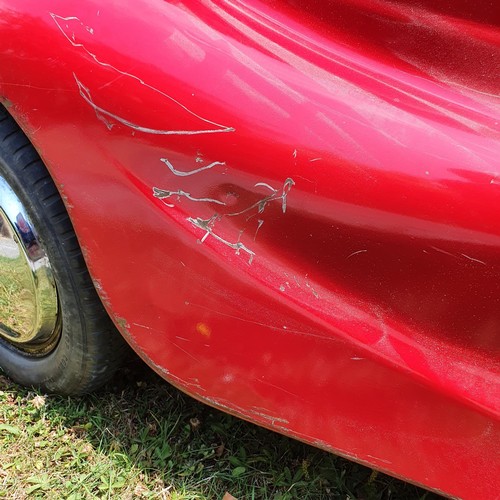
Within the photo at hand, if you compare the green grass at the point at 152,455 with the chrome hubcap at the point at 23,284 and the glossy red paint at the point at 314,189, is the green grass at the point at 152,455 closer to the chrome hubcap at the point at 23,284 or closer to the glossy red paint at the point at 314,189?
the chrome hubcap at the point at 23,284

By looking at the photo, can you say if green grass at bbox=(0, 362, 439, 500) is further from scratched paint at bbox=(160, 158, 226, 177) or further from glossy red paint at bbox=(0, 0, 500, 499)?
scratched paint at bbox=(160, 158, 226, 177)

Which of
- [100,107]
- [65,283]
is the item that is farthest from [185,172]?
[65,283]

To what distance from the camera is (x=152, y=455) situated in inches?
76.3

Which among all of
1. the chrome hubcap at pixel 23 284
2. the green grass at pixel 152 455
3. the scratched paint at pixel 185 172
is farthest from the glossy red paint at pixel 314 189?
the green grass at pixel 152 455

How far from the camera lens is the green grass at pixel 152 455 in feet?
6.09

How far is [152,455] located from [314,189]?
3.44ft

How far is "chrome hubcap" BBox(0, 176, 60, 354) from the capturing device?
174 centimetres

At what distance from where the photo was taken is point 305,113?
123cm

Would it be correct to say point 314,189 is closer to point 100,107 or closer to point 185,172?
point 185,172

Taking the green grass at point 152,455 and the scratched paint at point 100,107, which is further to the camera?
the green grass at point 152,455

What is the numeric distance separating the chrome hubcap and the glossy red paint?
336mm

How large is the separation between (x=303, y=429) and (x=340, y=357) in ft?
0.73

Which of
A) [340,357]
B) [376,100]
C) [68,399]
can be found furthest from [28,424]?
[376,100]

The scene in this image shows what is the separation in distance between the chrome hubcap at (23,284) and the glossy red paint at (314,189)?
1.10ft
